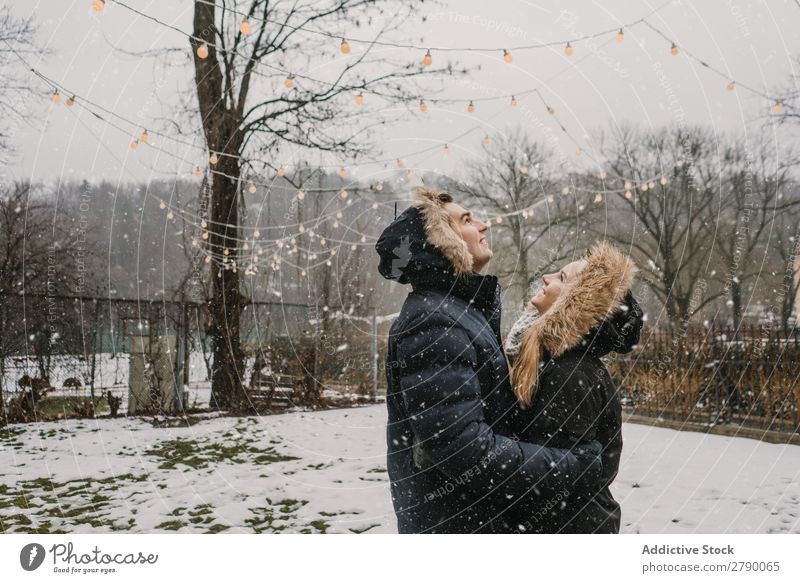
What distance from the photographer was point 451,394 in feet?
3.50

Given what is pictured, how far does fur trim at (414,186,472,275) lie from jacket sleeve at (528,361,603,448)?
346 millimetres

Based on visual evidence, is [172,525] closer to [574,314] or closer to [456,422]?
[456,422]

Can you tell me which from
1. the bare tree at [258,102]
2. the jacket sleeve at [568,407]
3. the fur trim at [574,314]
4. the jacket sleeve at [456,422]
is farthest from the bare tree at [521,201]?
the jacket sleeve at [456,422]

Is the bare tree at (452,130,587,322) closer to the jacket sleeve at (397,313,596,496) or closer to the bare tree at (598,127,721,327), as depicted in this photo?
the bare tree at (598,127,721,327)

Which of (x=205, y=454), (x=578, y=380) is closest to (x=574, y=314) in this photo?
(x=578, y=380)

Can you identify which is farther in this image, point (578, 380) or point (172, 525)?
point (172, 525)

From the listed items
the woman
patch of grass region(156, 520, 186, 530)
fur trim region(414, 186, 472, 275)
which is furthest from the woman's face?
patch of grass region(156, 520, 186, 530)

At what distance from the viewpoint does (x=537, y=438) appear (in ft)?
4.14

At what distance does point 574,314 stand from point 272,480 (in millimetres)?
2852

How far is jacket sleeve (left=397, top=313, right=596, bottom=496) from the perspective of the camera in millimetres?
1067

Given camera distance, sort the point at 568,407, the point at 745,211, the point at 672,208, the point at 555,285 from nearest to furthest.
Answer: the point at 568,407, the point at 555,285, the point at 745,211, the point at 672,208

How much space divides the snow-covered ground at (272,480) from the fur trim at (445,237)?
194 cm

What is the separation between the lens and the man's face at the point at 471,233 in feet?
4.55
